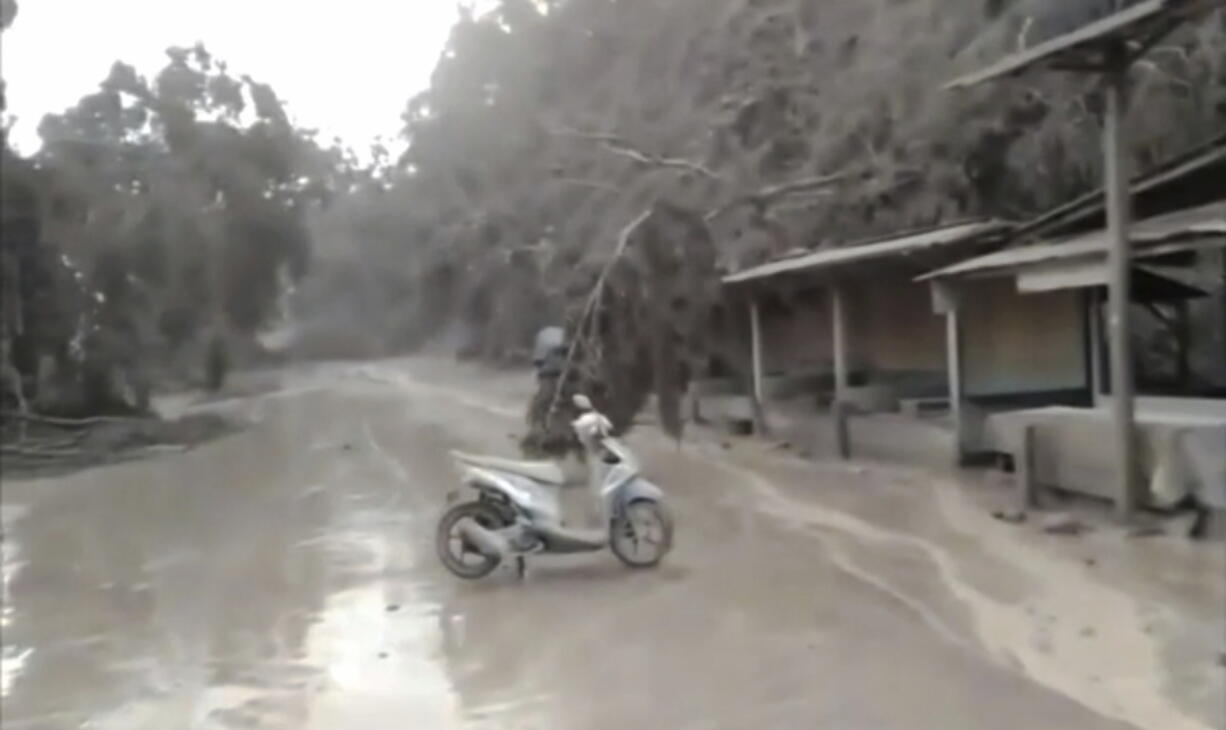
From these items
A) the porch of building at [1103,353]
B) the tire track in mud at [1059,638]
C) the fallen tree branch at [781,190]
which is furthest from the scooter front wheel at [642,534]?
A: the fallen tree branch at [781,190]

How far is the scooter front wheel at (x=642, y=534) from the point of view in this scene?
1117cm

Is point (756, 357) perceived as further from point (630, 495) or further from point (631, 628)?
point (631, 628)

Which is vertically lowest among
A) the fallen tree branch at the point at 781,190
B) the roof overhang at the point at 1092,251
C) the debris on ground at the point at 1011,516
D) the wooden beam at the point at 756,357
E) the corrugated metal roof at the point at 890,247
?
the debris on ground at the point at 1011,516

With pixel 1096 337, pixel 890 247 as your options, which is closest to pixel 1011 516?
pixel 1096 337

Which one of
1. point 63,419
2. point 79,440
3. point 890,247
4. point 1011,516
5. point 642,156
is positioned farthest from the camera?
point 63,419

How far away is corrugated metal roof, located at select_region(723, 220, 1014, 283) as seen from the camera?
16.2m

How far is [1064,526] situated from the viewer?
39.1ft

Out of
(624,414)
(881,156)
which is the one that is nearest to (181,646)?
(624,414)

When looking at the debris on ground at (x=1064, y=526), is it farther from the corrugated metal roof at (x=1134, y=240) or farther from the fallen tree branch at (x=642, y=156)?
the fallen tree branch at (x=642, y=156)

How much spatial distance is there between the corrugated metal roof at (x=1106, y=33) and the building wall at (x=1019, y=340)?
5497 millimetres

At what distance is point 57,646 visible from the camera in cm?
966

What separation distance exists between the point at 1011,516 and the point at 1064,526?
2.82ft

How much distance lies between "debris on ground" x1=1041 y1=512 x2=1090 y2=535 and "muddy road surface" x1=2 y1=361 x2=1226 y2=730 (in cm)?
38

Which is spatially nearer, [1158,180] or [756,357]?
[1158,180]
